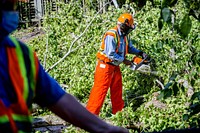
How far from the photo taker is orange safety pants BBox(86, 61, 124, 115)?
7613mm

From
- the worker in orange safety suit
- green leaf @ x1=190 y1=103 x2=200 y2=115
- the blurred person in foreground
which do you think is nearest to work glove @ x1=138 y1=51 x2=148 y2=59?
the worker in orange safety suit

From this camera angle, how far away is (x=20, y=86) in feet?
5.16

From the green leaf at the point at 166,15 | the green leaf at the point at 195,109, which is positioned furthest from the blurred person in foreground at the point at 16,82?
the green leaf at the point at 195,109

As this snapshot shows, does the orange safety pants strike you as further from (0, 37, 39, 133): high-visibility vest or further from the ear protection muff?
(0, 37, 39, 133): high-visibility vest

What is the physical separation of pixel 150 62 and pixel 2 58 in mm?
6593

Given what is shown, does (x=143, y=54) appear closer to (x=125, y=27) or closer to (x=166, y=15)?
(x=125, y=27)

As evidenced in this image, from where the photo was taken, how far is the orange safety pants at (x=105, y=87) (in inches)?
300

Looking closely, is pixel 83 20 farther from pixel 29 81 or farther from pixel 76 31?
pixel 29 81

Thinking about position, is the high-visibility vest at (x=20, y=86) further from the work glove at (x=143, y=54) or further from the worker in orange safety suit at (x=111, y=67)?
the work glove at (x=143, y=54)

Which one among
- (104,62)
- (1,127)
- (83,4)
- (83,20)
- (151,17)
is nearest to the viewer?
(1,127)

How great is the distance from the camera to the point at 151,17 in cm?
938

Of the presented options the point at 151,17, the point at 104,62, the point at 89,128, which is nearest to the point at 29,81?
the point at 89,128

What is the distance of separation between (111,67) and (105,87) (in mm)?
347

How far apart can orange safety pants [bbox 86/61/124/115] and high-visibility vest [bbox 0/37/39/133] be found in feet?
19.3
